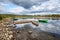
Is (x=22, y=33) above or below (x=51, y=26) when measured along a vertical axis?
below

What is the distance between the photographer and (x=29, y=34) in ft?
6.06

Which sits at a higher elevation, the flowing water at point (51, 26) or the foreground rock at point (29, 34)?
the flowing water at point (51, 26)

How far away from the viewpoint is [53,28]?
71.7 inches

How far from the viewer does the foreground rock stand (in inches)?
71.9

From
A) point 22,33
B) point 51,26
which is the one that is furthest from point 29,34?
point 51,26

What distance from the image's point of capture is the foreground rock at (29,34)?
1.83m

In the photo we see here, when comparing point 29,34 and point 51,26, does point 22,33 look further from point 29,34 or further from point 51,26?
point 51,26

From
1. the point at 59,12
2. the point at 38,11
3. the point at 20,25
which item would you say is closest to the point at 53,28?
the point at 59,12

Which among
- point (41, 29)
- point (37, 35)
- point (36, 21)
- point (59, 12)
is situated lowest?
point (37, 35)

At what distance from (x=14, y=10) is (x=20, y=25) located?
342mm

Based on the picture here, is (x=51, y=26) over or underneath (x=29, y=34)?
over

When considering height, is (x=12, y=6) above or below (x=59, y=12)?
above

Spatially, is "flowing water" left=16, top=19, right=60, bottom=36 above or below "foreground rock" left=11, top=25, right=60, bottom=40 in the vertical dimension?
above

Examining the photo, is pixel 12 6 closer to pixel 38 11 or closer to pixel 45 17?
pixel 38 11
